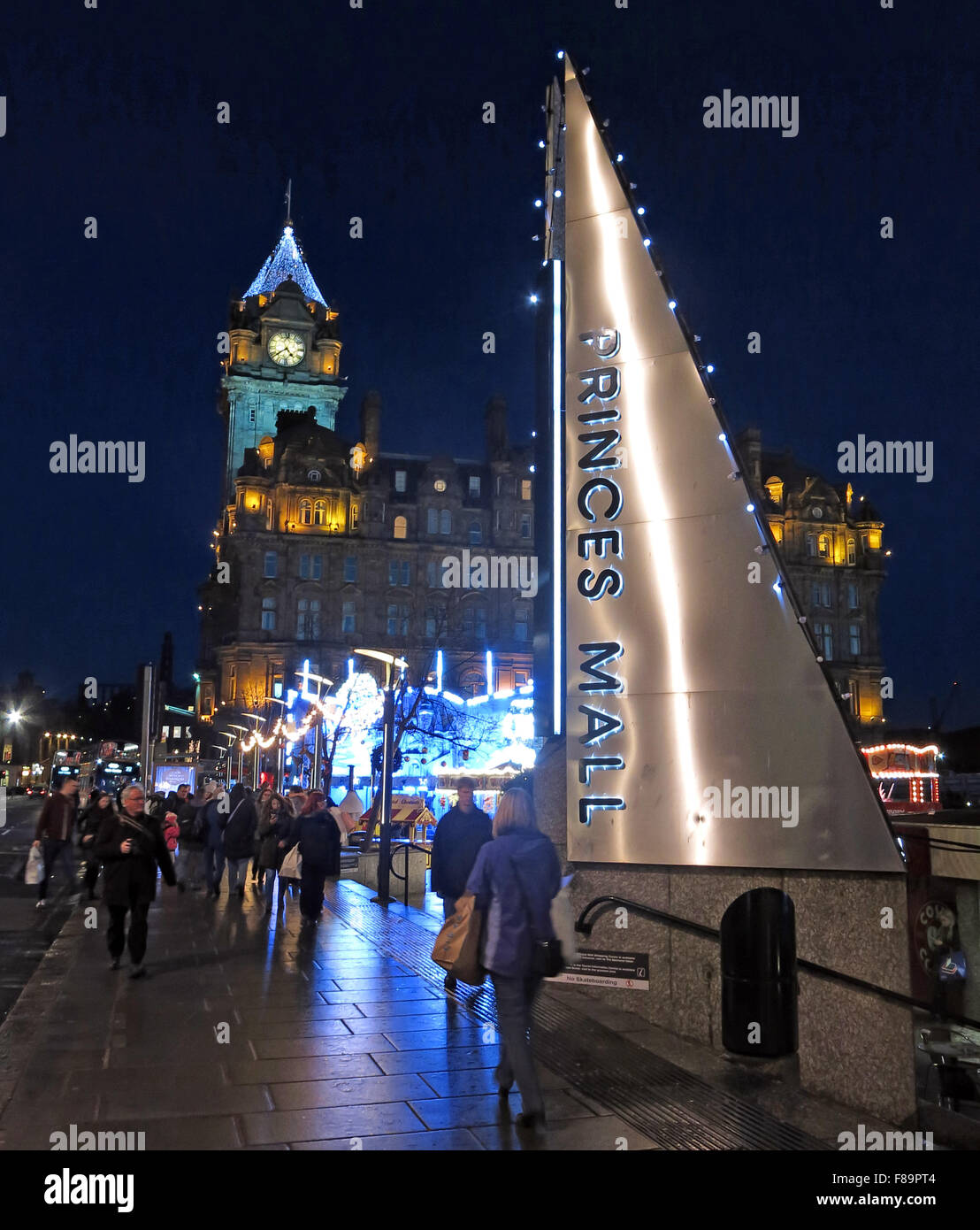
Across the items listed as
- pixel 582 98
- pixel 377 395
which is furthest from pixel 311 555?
pixel 582 98

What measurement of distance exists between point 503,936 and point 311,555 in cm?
7419

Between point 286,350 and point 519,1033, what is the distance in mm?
94001

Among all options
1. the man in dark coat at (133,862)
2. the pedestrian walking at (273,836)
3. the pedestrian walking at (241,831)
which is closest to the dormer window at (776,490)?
the pedestrian walking at (273,836)

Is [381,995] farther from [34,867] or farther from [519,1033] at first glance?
[34,867]

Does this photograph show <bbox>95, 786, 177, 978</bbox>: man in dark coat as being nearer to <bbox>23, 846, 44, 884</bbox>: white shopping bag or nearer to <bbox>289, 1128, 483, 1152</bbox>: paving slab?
<bbox>289, 1128, 483, 1152</bbox>: paving slab

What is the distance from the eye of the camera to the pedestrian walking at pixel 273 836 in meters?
17.1

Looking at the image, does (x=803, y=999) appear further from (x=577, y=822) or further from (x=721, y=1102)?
(x=577, y=822)

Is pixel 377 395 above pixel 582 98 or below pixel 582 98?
above

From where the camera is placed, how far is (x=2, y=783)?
4515 inches

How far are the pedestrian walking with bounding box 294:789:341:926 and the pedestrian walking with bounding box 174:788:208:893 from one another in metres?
3.47

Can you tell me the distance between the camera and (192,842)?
1051 inches

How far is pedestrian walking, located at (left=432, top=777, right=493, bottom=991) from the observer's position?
10.9 metres

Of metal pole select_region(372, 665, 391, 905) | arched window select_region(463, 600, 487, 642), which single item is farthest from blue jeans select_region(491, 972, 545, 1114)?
arched window select_region(463, 600, 487, 642)

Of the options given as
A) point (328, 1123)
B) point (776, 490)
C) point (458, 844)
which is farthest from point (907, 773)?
point (776, 490)
